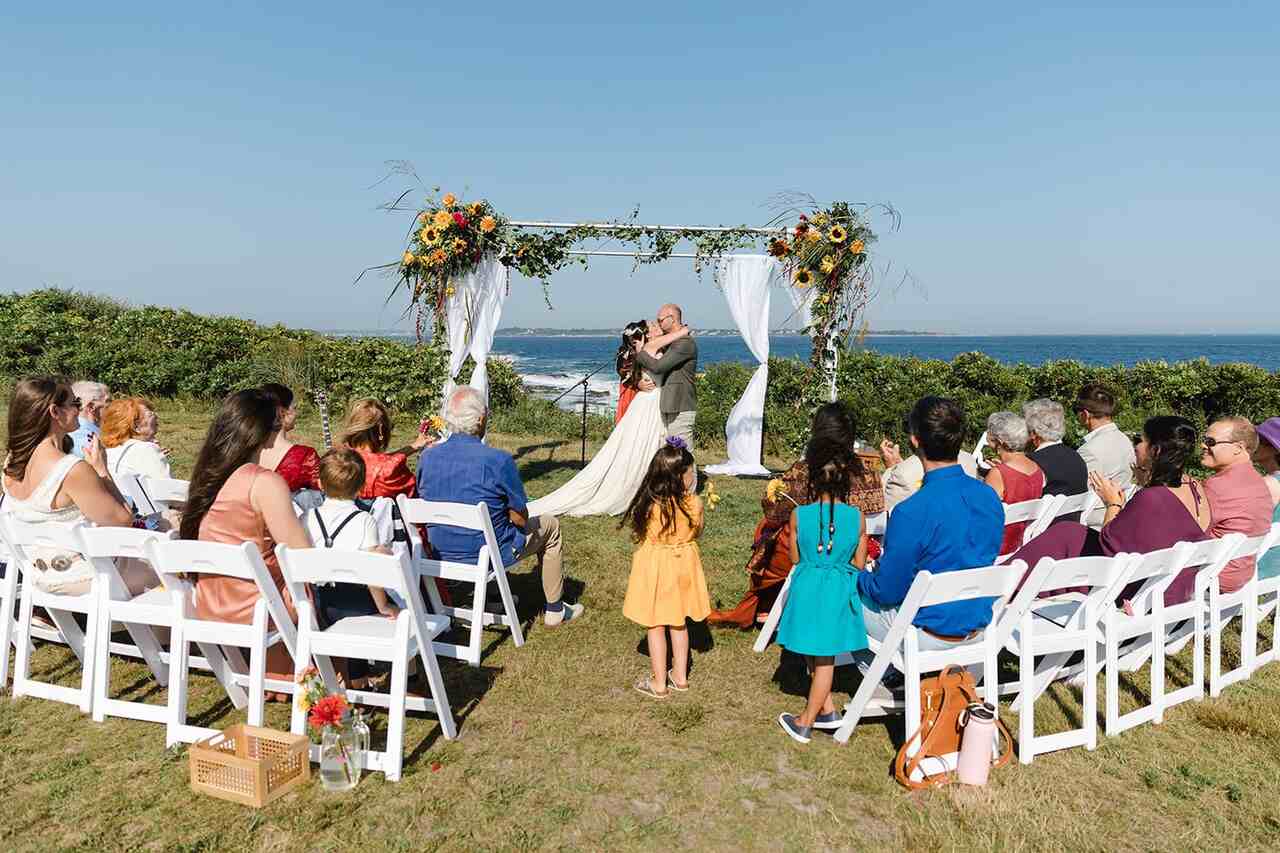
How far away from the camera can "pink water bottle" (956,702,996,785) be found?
303 centimetres

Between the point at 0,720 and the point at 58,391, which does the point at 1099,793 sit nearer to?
the point at 0,720

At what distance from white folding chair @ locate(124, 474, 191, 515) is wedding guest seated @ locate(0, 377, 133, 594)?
0.93 meters

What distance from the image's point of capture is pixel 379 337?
1512cm

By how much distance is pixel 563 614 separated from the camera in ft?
16.5

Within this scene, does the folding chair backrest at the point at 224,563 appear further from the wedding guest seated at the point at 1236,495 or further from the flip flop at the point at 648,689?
the wedding guest seated at the point at 1236,495

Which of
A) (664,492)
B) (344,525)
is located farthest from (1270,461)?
(344,525)

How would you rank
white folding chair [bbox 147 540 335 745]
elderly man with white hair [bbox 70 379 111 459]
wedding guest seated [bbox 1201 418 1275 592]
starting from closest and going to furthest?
white folding chair [bbox 147 540 335 745], wedding guest seated [bbox 1201 418 1275 592], elderly man with white hair [bbox 70 379 111 459]

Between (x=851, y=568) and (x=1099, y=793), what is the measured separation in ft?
4.22

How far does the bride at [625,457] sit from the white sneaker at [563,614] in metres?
2.78

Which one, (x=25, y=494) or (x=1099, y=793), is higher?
(x=25, y=494)

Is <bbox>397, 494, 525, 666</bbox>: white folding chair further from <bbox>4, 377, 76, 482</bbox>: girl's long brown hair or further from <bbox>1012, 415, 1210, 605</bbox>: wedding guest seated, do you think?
<bbox>1012, 415, 1210, 605</bbox>: wedding guest seated

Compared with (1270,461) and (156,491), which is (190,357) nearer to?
(156,491)

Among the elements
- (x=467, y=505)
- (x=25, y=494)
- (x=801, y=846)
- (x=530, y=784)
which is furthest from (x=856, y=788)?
(x=25, y=494)

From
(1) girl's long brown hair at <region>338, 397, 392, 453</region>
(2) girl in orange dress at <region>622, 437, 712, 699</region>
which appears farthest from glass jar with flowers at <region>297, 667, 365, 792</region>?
(1) girl's long brown hair at <region>338, 397, 392, 453</region>
